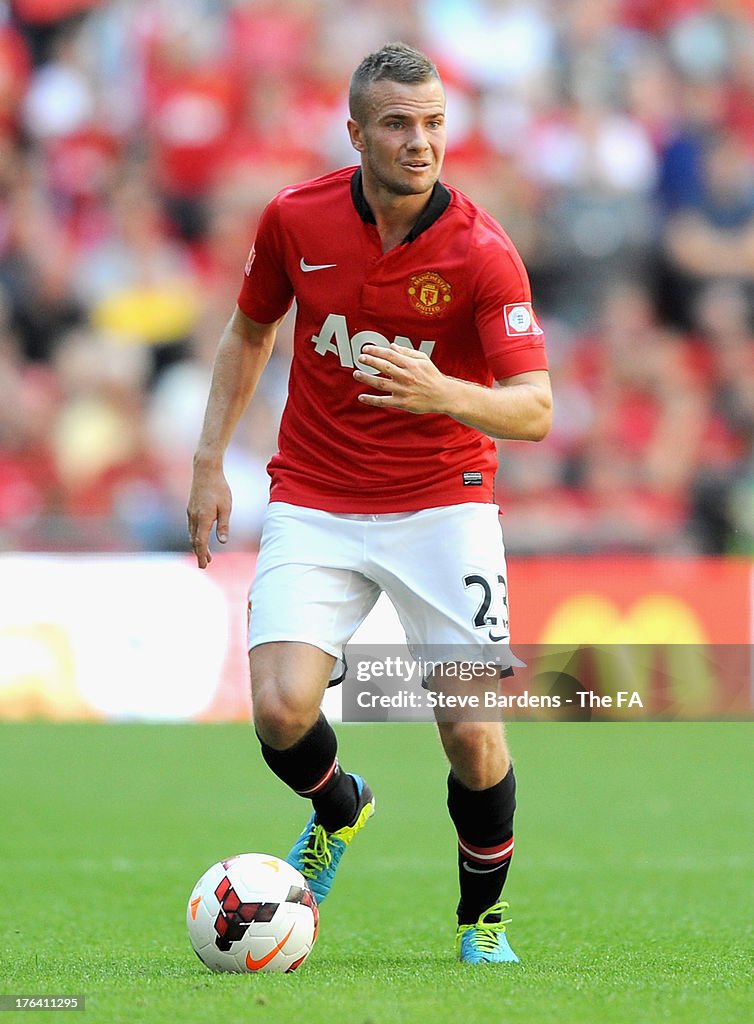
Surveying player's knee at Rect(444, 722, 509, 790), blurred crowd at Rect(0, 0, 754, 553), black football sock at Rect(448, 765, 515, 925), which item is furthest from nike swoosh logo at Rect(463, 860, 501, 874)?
blurred crowd at Rect(0, 0, 754, 553)

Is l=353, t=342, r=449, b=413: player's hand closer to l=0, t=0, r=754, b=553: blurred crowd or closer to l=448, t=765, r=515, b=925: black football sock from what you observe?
l=448, t=765, r=515, b=925: black football sock

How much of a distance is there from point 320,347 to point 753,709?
7340mm

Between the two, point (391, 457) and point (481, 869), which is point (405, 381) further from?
point (481, 869)

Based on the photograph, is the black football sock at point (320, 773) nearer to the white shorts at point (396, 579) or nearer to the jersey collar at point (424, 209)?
the white shorts at point (396, 579)

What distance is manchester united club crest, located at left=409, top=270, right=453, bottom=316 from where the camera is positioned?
500 centimetres

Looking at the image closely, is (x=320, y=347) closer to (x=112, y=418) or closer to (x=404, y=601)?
(x=404, y=601)

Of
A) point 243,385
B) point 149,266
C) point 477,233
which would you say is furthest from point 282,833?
point 149,266

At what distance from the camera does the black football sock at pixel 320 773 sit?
5.17m

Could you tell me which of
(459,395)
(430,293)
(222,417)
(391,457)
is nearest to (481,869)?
(391,457)

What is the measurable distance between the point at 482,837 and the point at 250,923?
823 mm

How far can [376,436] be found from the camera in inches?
204

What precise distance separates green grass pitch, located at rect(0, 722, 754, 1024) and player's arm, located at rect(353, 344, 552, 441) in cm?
153

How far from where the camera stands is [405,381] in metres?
4.45

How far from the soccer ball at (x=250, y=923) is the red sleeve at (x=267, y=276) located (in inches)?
70.7
